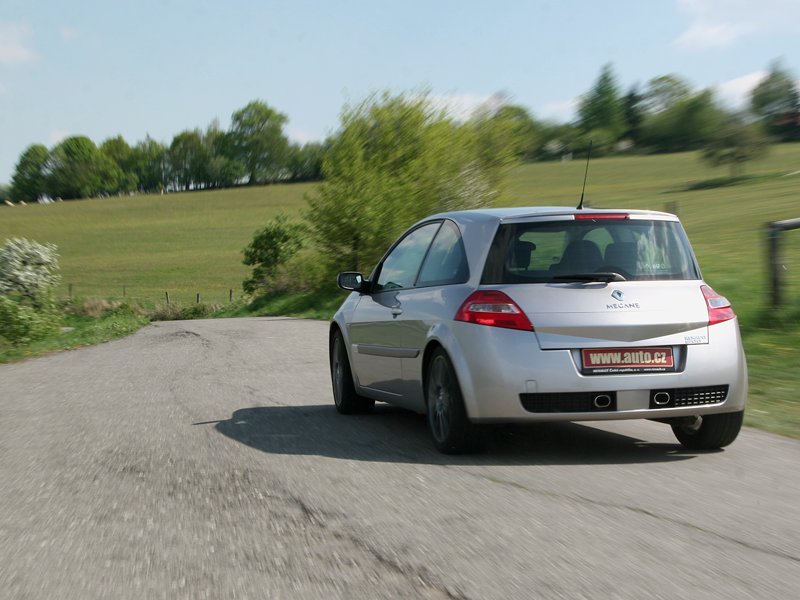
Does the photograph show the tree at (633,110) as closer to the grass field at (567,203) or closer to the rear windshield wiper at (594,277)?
the grass field at (567,203)

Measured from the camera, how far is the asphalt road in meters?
4.30

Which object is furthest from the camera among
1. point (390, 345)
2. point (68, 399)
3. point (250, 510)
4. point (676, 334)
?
point (68, 399)

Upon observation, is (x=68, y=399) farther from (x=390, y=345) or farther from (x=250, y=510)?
(x=250, y=510)

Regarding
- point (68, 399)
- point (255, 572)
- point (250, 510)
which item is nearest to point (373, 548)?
point (255, 572)

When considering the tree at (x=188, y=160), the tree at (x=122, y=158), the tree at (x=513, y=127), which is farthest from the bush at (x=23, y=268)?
the tree at (x=122, y=158)

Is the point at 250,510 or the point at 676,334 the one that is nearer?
the point at 250,510

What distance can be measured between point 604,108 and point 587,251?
109 metres

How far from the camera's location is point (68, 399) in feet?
38.2

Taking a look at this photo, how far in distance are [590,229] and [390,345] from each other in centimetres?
195

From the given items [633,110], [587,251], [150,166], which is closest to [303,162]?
[150,166]

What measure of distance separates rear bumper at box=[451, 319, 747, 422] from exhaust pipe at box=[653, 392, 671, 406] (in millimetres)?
10

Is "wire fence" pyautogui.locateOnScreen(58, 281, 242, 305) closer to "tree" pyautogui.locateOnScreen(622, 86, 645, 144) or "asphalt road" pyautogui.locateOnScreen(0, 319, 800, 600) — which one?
"asphalt road" pyautogui.locateOnScreen(0, 319, 800, 600)

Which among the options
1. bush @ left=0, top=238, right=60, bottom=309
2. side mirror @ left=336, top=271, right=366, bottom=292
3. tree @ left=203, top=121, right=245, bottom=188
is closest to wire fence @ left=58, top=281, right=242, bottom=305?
bush @ left=0, top=238, right=60, bottom=309

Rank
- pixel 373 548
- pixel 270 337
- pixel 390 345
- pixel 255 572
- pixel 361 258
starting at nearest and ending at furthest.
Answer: pixel 255 572 → pixel 373 548 → pixel 390 345 → pixel 270 337 → pixel 361 258
